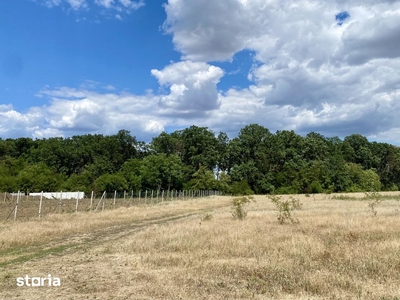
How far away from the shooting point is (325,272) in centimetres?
850

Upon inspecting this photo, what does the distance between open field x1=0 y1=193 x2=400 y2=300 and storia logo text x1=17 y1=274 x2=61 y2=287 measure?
0.17m

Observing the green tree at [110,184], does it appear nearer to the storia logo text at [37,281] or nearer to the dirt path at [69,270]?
the dirt path at [69,270]

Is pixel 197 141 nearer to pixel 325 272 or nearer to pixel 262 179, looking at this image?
pixel 262 179

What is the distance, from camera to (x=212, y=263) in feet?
32.2

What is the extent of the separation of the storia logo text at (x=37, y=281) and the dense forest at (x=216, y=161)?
6649cm

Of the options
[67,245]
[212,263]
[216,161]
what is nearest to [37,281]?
[212,263]

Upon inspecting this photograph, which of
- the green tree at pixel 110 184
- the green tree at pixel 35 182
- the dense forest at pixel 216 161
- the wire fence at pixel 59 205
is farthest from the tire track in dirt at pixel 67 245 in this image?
the dense forest at pixel 216 161

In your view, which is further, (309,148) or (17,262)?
(309,148)

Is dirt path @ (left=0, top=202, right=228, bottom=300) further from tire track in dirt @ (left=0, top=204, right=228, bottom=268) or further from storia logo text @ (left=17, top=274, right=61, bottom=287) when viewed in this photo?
storia logo text @ (left=17, top=274, right=61, bottom=287)

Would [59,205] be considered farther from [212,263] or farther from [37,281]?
[212,263]

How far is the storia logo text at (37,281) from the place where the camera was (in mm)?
8109

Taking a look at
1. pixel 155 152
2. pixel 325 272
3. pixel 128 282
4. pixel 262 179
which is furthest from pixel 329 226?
pixel 155 152

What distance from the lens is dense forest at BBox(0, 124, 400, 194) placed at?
81.9 metres

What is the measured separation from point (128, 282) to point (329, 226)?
38.3 ft
